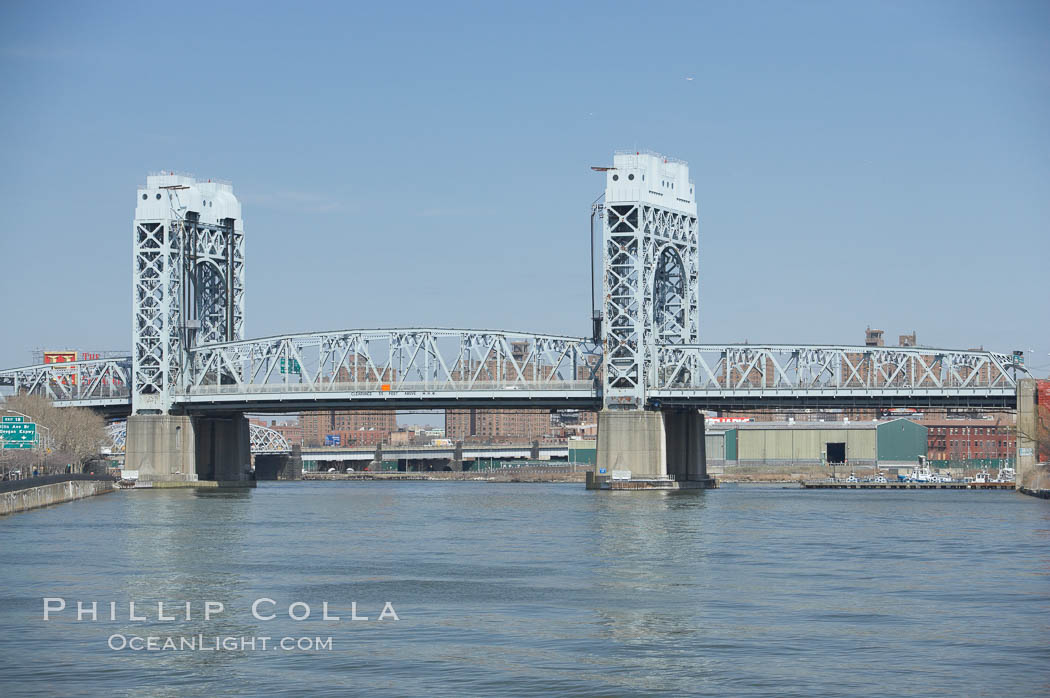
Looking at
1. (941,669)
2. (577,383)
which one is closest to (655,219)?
(577,383)

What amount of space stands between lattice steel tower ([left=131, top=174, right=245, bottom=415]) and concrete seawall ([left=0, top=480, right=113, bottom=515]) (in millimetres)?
16039

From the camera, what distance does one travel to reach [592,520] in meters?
86.4

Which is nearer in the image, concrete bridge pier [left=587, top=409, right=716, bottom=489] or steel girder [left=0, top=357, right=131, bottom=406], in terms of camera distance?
concrete bridge pier [left=587, top=409, right=716, bottom=489]

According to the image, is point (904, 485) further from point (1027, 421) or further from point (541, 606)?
point (541, 606)

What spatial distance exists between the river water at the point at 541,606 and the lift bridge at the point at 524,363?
42484mm

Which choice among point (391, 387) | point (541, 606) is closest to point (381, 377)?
point (391, 387)

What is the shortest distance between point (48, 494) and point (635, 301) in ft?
162

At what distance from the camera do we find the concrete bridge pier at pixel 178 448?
13850 cm

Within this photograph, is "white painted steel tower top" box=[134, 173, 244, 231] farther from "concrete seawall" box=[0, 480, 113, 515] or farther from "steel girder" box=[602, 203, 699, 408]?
"steel girder" box=[602, 203, 699, 408]

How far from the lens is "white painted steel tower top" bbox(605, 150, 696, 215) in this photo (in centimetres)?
12669

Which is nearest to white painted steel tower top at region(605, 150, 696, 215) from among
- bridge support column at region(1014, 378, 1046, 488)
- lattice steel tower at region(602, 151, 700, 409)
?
lattice steel tower at region(602, 151, 700, 409)

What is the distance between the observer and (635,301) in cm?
12756

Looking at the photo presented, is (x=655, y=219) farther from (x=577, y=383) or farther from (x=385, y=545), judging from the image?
(x=385, y=545)

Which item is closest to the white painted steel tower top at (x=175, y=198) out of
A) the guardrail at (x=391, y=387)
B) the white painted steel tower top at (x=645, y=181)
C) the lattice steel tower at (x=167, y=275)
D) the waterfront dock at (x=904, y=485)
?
the lattice steel tower at (x=167, y=275)
